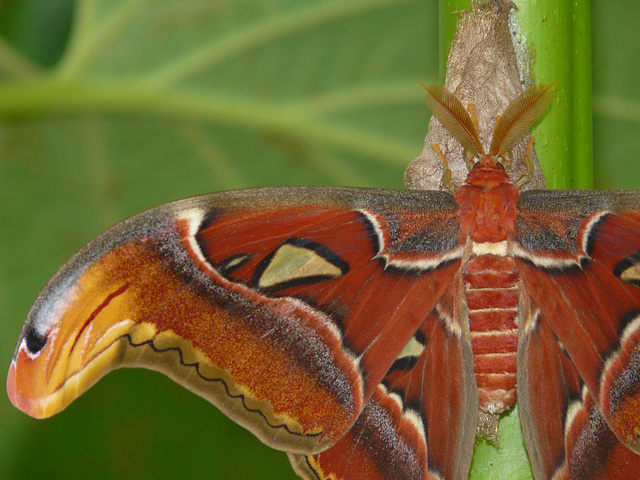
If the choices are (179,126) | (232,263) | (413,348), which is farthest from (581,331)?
(179,126)

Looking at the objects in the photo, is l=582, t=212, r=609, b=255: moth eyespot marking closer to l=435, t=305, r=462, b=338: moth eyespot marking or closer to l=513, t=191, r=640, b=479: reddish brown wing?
l=513, t=191, r=640, b=479: reddish brown wing

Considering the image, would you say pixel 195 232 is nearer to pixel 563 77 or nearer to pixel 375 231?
pixel 375 231

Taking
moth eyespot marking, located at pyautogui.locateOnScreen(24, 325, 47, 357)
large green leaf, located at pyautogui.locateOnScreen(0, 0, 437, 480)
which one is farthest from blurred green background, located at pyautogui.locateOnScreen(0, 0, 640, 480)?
moth eyespot marking, located at pyautogui.locateOnScreen(24, 325, 47, 357)

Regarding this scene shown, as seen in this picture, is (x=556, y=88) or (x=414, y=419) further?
(x=414, y=419)

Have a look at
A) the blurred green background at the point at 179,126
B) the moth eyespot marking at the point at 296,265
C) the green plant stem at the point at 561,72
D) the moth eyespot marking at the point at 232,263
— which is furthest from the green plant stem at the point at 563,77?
the blurred green background at the point at 179,126

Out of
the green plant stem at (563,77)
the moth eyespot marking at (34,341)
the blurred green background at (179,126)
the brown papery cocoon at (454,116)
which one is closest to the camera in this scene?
the moth eyespot marking at (34,341)

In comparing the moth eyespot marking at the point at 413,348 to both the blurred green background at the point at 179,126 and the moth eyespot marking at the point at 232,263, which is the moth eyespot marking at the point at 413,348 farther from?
the blurred green background at the point at 179,126

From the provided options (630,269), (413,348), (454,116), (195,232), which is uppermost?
(454,116)
